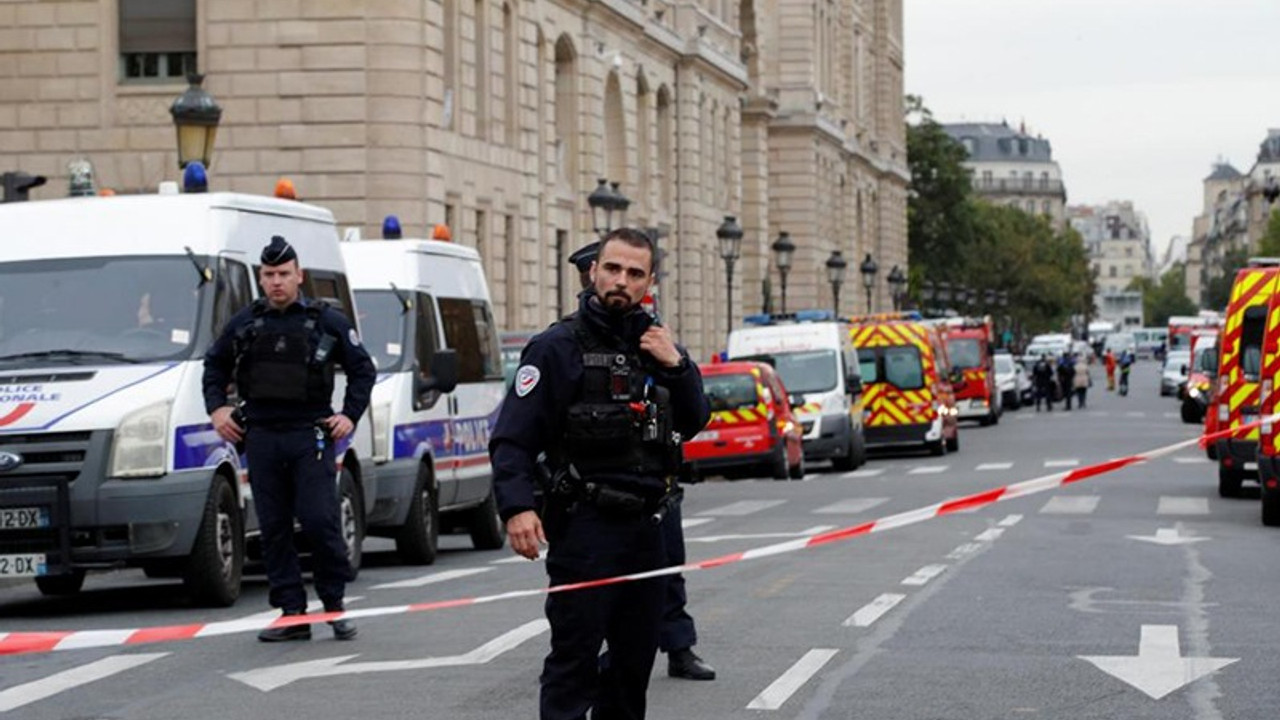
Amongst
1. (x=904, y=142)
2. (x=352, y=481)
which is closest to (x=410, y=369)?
(x=352, y=481)

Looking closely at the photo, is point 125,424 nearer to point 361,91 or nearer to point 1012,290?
point 361,91

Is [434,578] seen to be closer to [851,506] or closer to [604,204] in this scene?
[851,506]

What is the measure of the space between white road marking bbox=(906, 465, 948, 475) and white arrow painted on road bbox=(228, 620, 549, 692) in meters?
27.4

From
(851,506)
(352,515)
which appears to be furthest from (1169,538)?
(352,515)

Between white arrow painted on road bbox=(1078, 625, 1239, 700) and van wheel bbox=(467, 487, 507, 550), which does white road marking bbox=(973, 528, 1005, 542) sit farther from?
white arrow painted on road bbox=(1078, 625, 1239, 700)

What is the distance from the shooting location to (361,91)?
4278cm

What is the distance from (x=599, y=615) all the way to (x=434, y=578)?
10.8 m

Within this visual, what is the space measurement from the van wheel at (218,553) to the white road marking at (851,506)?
488 inches

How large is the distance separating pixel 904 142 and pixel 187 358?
351 ft

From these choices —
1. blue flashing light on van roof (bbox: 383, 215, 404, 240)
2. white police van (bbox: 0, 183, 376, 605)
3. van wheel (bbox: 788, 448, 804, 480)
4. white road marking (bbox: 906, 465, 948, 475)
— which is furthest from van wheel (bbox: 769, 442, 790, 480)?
white police van (bbox: 0, 183, 376, 605)

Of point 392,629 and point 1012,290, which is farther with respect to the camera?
point 1012,290

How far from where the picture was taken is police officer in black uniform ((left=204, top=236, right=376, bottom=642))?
14312 millimetres

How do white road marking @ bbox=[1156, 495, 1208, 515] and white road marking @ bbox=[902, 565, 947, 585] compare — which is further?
white road marking @ bbox=[1156, 495, 1208, 515]

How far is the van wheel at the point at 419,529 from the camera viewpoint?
824 inches
